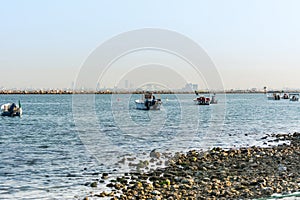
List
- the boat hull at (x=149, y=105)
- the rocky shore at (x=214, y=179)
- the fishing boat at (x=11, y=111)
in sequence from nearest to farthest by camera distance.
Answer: the rocky shore at (x=214, y=179), the fishing boat at (x=11, y=111), the boat hull at (x=149, y=105)

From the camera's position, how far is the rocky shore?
45.5ft

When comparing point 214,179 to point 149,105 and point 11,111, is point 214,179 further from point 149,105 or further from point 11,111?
point 149,105

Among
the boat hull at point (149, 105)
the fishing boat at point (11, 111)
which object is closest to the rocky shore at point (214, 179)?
the fishing boat at point (11, 111)

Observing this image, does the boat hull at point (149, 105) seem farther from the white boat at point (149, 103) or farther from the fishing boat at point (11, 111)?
the fishing boat at point (11, 111)

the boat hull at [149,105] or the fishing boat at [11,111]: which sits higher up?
the boat hull at [149,105]

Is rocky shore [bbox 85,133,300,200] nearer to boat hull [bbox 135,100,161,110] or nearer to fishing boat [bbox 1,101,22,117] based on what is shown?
fishing boat [bbox 1,101,22,117]

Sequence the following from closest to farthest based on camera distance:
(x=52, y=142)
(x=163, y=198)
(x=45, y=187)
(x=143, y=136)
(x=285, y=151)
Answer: (x=163, y=198), (x=45, y=187), (x=285, y=151), (x=52, y=142), (x=143, y=136)

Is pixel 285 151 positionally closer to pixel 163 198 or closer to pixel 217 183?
pixel 217 183

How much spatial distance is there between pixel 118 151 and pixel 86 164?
503 centimetres

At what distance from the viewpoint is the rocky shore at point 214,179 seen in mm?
13883

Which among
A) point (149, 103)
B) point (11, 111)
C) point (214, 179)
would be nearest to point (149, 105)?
point (149, 103)

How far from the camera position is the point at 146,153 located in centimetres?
2547

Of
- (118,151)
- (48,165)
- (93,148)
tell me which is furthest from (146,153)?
(48,165)

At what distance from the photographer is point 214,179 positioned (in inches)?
627
